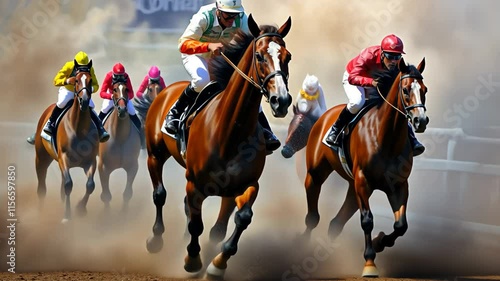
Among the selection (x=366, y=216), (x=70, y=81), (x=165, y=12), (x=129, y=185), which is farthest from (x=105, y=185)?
(x=366, y=216)

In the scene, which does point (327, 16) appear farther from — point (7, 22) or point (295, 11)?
point (7, 22)

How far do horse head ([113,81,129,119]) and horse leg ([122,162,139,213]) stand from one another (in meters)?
0.75

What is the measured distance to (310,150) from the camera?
10500 millimetres

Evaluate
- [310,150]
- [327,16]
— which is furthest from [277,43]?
[327,16]

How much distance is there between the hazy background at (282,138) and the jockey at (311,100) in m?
0.71

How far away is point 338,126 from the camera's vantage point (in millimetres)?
9789

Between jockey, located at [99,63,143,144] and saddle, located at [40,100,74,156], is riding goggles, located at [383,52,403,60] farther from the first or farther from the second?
saddle, located at [40,100,74,156]

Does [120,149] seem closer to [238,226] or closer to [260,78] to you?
[238,226]

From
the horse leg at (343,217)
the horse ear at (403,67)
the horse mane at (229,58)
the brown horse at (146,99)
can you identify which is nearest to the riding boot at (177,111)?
the horse mane at (229,58)

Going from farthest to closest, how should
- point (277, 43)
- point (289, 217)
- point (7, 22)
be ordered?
point (7, 22), point (289, 217), point (277, 43)

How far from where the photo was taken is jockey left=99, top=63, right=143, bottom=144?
12609 millimetres

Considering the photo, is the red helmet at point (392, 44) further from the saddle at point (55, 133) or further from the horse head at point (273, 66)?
the saddle at point (55, 133)

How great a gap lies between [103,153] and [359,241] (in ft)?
12.2

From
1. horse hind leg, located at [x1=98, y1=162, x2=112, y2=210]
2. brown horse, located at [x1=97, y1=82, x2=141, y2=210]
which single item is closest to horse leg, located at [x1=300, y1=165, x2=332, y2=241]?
horse hind leg, located at [x1=98, y1=162, x2=112, y2=210]
